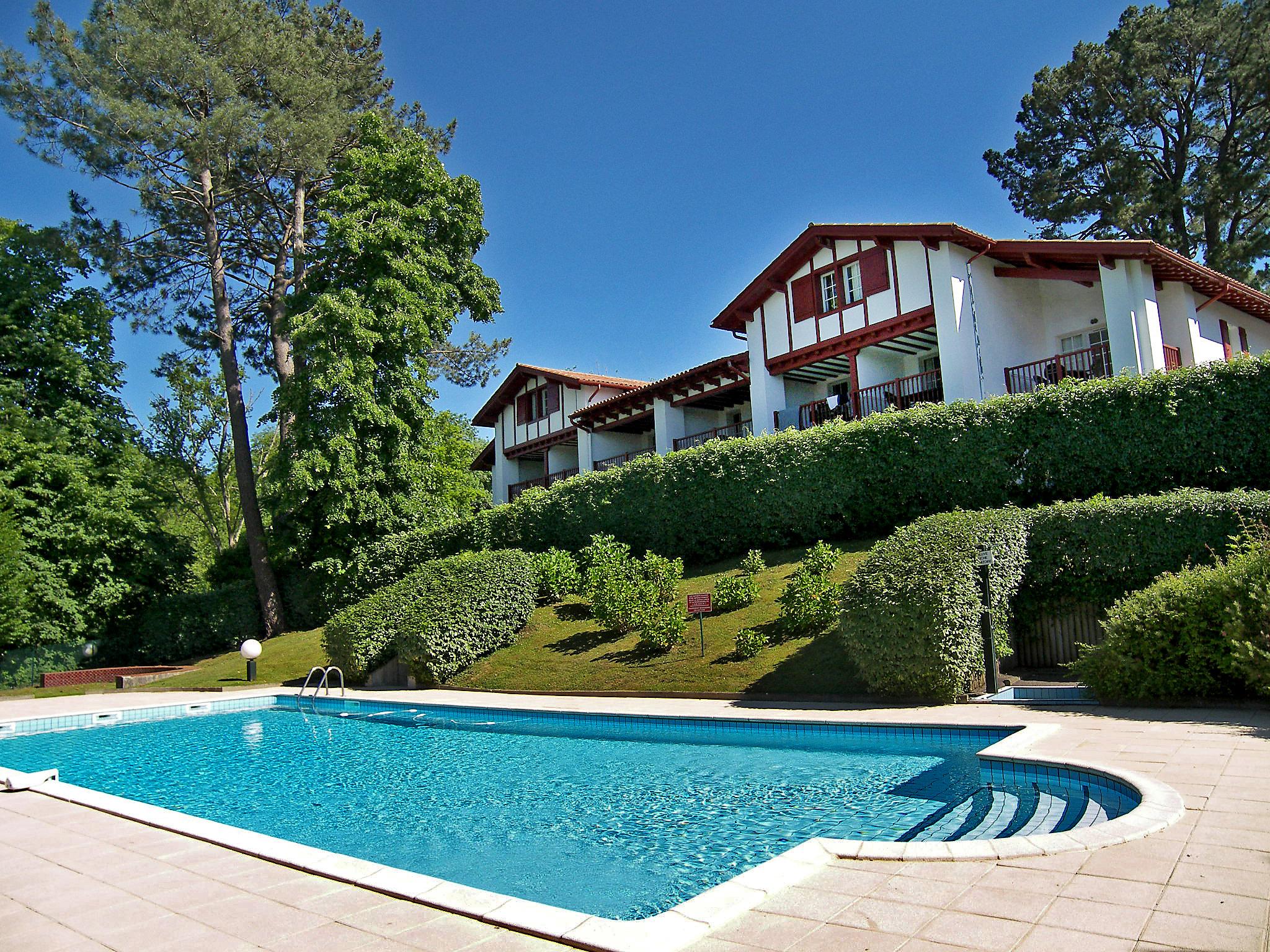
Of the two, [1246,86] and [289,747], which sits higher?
[1246,86]

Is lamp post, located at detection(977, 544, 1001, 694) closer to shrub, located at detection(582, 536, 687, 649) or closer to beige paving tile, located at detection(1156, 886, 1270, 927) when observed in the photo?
shrub, located at detection(582, 536, 687, 649)

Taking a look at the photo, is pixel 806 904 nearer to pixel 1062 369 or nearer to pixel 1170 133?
pixel 1062 369

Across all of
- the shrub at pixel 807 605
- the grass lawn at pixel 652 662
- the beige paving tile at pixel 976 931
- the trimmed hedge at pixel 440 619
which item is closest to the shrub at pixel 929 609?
the grass lawn at pixel 652 662

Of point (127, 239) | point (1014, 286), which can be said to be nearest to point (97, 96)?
point (127, 239)

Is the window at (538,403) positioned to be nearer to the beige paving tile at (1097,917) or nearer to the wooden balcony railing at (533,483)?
the wooden balcony railing at (533,483)

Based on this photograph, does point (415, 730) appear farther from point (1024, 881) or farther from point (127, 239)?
point (127, 239)

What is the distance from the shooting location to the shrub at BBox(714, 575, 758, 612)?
15.6 metres

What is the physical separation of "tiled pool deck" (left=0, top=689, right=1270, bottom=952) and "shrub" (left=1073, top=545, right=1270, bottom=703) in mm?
2786

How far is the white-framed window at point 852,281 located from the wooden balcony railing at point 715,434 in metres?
5.31

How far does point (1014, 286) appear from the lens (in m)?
21.9

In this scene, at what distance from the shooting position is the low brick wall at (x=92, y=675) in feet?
69.5

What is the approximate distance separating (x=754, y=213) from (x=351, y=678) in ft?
51.9

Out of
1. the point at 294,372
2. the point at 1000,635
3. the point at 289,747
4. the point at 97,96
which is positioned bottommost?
the point at 289,747

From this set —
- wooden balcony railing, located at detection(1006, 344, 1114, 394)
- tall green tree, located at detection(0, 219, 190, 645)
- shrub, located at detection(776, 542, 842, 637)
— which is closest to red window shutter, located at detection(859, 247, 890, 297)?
wooden balcony railing, located at detection(1006, 344, 1114, 394)
